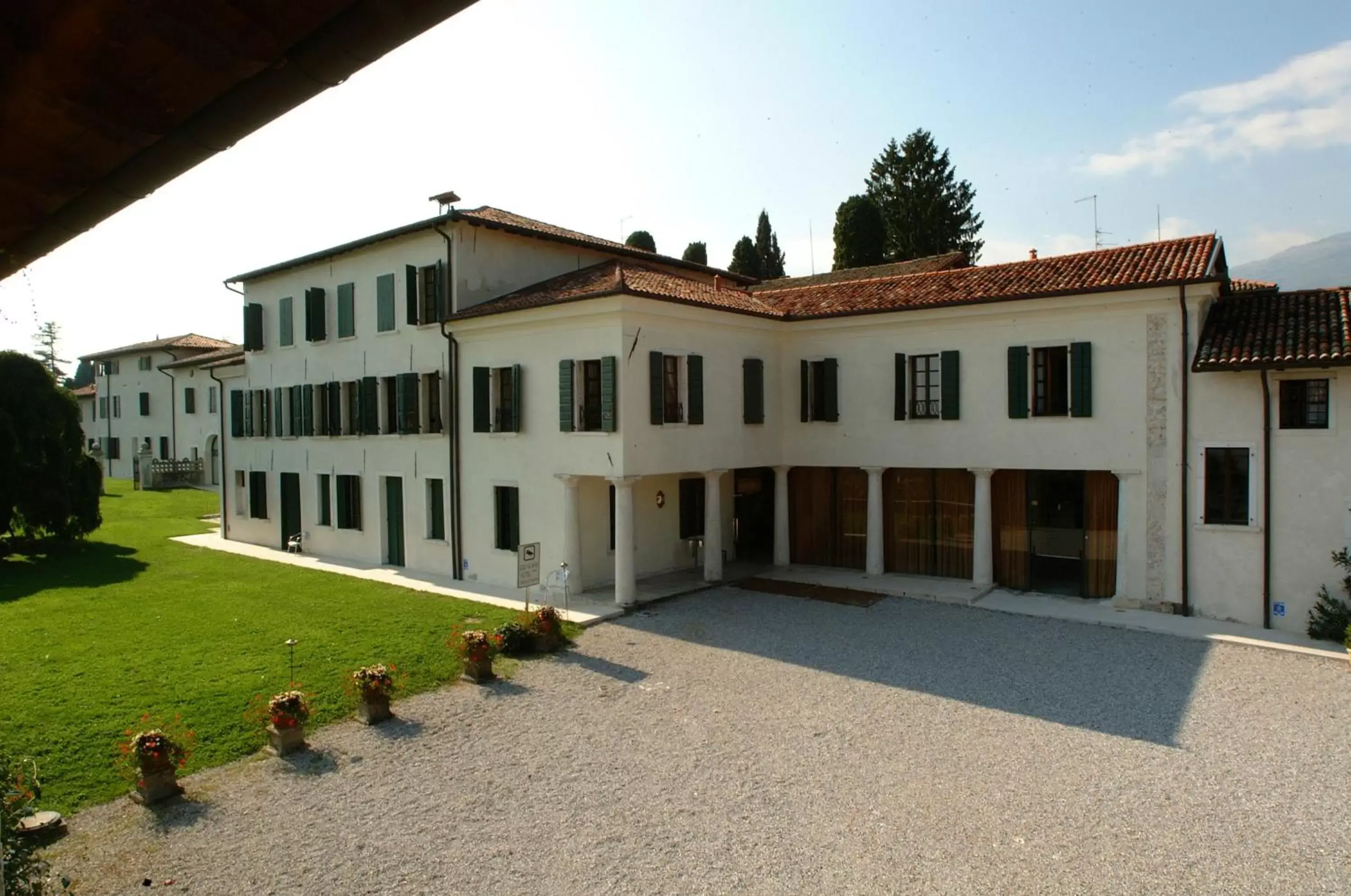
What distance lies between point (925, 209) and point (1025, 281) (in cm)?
3429

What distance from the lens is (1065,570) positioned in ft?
63.3

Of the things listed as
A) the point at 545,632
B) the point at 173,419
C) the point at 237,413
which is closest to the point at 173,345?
the point at 173,419

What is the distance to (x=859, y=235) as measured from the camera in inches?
1778

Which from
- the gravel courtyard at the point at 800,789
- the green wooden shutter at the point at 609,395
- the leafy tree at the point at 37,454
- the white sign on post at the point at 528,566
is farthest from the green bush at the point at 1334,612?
the leafy tree at the point at 37,454

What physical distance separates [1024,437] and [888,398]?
316cm

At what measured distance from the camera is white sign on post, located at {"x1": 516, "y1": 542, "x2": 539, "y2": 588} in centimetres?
1398

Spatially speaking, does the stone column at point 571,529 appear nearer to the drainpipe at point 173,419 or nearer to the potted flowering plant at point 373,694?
the potted flowering plant at point 373,694

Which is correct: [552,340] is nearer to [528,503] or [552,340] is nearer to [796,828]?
[528,503]

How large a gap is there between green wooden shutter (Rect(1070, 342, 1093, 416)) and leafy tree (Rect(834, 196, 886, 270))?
30.0m

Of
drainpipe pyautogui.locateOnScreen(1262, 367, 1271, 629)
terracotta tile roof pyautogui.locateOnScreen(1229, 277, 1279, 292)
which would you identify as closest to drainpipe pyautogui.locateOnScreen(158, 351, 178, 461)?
terracotta tile roof pyautogui.locateOnScreen(1229, 277, 1279, 292)

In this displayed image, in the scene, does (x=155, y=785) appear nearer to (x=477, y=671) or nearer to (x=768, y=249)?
(x=477, y=671)

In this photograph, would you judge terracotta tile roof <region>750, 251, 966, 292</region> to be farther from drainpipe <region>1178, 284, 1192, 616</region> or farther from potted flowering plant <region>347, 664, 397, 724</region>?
potted flowering plant <region>347, 664, 397, 724</region>

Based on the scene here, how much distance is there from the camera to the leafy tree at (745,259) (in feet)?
166

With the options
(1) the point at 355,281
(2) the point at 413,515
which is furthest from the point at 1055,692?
(1) the point at 355,281
